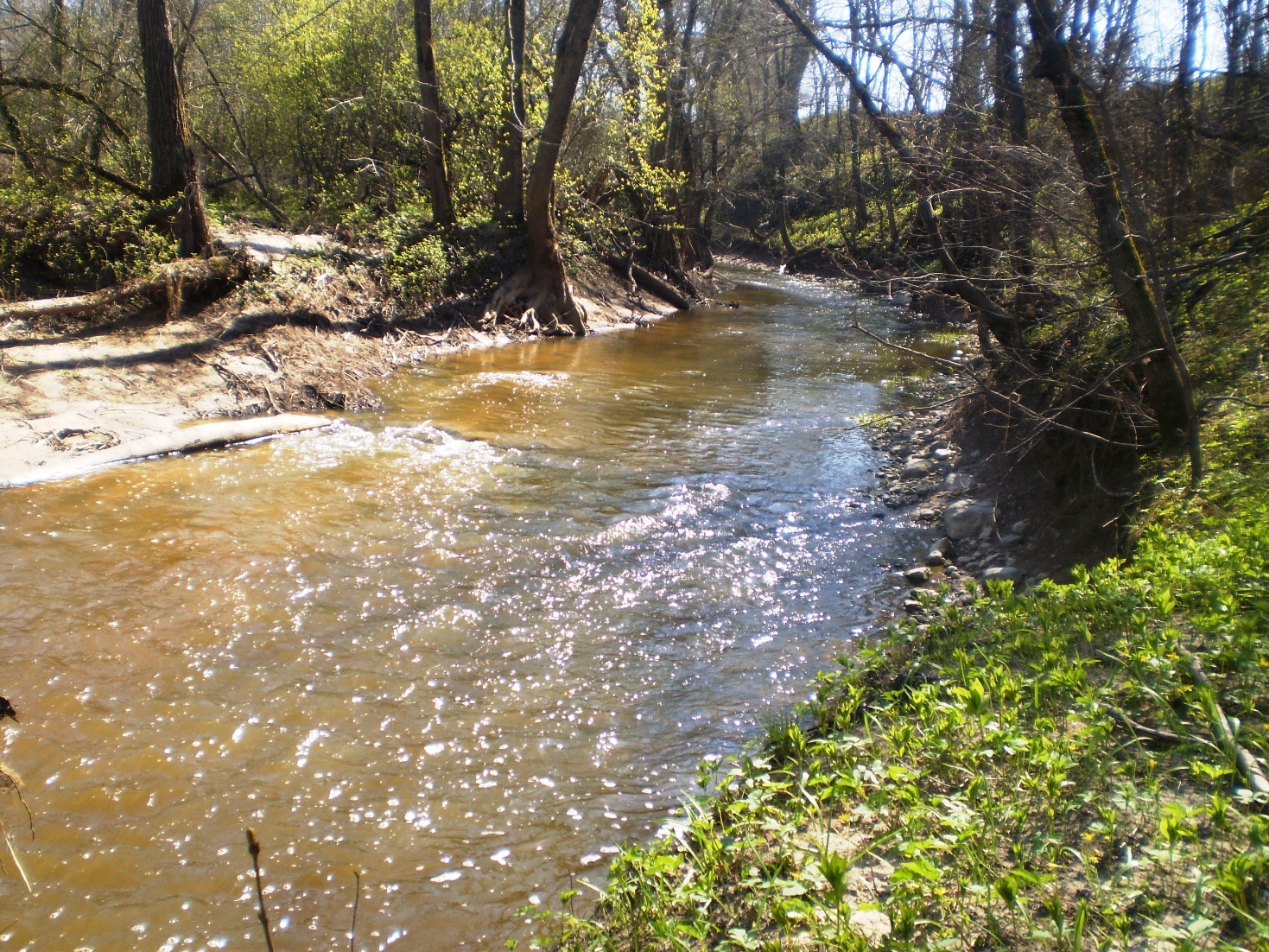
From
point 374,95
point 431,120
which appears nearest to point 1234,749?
point 431,120

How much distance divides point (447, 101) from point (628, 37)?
14.4 ft

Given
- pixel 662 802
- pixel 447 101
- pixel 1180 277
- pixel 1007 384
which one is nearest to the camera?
pixel 662 802

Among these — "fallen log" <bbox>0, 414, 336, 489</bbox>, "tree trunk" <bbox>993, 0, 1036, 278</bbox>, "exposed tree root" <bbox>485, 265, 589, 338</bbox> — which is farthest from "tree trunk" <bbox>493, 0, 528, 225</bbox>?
"tree trunk" <bbox>993, 0, 1036, 278</bbox>

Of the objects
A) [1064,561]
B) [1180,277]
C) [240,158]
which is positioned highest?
[240,158]

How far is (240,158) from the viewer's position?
20.5 metres

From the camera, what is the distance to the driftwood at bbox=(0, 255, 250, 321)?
31.6 ft

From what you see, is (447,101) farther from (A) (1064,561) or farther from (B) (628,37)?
(A) (1064,561)

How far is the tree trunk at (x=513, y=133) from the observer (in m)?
16.3

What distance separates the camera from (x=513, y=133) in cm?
1697

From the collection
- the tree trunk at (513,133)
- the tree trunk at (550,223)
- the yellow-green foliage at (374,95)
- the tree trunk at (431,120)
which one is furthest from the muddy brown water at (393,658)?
the yellow-green foliage at (374,95)

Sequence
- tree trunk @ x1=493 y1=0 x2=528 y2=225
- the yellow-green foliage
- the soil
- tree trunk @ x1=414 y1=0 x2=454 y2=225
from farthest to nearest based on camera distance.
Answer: the yellow-green foliage < tree trunk @ x1=493 y1=0 x2=528 y2=225 < tree trunk @ x1=414 y1=0 x2=454 y2=225 < the soil

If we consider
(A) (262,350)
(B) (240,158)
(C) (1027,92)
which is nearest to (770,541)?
(C) (1027,92)

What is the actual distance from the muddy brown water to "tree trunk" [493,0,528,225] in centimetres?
964

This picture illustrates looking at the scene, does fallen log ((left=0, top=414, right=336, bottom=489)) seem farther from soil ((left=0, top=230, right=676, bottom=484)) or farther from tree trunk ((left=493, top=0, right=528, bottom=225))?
tree trunk ((left=493, top=0, right=528, bottom=225))
